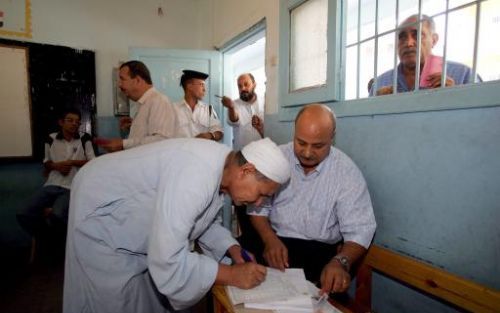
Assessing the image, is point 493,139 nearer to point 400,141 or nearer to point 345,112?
point 400,141

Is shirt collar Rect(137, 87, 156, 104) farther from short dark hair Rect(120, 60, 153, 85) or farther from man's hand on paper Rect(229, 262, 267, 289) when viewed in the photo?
man's hand on paper Rect(229, 262, 267, 289)

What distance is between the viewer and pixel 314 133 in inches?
63.6

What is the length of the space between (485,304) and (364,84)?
4.54 ft

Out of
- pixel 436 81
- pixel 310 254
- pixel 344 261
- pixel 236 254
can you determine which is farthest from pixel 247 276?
pixel 436 81

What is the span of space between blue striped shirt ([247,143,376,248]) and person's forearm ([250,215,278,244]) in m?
0.03

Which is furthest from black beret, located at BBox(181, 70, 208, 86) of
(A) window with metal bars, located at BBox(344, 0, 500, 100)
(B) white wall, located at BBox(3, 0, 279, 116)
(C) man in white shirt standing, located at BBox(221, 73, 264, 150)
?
(A) window with metal bars, located at BBox(344, 0, 500, 100)

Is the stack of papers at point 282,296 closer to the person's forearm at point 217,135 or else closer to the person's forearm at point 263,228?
the person's forearm at point 263,228

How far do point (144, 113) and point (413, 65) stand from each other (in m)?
1.92

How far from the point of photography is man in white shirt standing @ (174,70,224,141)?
11.6 ft

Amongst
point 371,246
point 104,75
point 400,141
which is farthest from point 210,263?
point 104,75

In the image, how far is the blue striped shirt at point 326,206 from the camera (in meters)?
1.57

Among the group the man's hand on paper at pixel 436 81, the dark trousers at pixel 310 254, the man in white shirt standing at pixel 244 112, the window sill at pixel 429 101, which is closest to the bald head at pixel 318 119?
the window sill at pixel 429 101

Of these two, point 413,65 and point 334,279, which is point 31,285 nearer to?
point 334,279

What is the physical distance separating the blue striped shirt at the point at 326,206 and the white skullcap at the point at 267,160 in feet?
2.00
